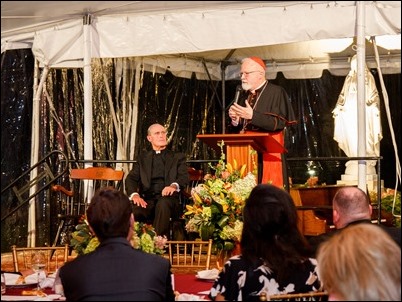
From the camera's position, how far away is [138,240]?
14.8ft

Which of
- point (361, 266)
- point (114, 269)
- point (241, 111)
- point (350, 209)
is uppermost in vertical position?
point (241, 111)

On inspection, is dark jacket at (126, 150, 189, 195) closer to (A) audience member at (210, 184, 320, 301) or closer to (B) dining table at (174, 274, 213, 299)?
(B) dining table at (174, 274, 213, 299)

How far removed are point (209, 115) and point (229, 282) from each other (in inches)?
307

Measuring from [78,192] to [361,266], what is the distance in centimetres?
743

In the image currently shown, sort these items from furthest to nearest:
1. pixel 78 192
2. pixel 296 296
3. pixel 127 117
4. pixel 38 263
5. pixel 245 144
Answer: pixel 127 117 < pixel 78 192 < pixel 245 144 < pixel 38 263 < pixel 296 296

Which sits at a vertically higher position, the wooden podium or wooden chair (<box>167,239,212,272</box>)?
the wooden podium

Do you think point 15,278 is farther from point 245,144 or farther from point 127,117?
point 127,117

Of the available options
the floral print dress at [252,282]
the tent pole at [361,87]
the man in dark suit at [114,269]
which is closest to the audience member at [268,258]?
the floral print dress at [252,282]

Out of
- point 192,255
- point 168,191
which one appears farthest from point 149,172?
point 192,255

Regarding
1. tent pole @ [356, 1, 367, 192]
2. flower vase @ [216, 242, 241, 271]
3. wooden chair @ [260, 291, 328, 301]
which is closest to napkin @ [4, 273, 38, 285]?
flower vase @ [216, 242, 241, 271]

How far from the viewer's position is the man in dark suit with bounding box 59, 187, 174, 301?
138 inches

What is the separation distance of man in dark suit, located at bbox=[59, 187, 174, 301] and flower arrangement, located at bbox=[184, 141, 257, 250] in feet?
5.00

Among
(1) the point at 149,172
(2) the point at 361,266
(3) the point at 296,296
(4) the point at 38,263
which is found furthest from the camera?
(1) the point at 149,172

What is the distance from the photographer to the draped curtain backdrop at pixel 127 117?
32.3ft
